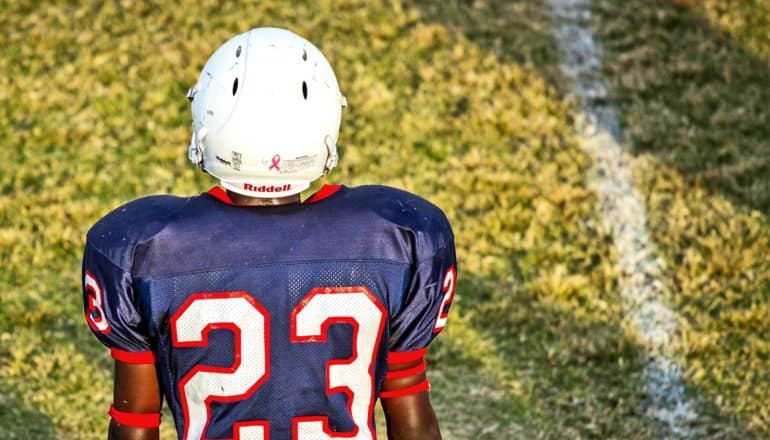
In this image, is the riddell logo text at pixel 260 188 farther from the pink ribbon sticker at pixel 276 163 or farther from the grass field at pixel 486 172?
the grass field at pixel 486 172

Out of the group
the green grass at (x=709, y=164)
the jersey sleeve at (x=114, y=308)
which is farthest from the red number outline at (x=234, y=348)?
the green grass at (x=709, y=164)

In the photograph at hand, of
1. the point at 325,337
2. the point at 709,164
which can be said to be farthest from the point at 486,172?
the point at 325,337

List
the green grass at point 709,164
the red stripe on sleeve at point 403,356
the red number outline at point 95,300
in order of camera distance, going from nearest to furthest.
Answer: the red number outline at point 95,300, the red stripe on sleeve at point 403,356, the green grass at point 709,164

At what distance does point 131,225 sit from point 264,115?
42 cm

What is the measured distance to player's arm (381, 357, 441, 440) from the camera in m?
2.98

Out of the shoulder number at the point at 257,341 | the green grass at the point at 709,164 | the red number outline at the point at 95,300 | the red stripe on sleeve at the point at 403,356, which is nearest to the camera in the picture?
the shoulder number at the point at 257,341

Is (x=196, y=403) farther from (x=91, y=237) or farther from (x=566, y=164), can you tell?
(x=566, y=164)

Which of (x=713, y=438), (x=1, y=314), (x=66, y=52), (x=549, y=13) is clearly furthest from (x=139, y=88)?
(x=713, y=438)

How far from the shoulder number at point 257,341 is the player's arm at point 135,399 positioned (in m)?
0.13

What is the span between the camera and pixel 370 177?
709 cm

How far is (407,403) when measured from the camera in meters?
2.99

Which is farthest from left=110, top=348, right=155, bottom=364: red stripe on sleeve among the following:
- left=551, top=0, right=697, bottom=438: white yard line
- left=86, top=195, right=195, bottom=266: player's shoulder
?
left=551, top=0, right=697, bottom=438: white yard line

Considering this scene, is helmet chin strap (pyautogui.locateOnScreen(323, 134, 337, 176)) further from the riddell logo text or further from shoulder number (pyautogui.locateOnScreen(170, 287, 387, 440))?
shoulder number (pyautogui.locateOnScreen(170, 287, 387, 440))

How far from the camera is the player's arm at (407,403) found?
2977 mm
